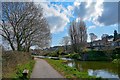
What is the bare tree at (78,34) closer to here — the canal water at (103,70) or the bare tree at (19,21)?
the bare tree at (19,21)

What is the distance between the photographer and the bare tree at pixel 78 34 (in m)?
75.9

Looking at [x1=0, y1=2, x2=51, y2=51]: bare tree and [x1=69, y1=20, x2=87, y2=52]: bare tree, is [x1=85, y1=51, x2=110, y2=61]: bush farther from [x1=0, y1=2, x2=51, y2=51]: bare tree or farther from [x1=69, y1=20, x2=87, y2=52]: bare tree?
[x1=0, y1=2, x2=51, y2=51]: bare tree

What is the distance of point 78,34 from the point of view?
76.1m

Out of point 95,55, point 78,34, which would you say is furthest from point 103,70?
point 78,34

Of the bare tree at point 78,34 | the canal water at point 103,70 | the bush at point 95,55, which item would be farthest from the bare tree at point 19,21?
the bare tree at point 78,34

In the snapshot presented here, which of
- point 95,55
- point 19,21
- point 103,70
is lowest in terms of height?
point 103,70

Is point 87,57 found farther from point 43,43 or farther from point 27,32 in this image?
point 27,32

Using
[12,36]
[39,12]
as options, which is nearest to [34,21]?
[39,12]

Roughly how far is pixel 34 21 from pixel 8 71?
2109cm

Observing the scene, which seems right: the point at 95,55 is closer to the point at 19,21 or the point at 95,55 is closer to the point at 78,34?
the point at 78,34

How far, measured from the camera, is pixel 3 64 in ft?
50.4

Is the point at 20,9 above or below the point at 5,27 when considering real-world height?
above

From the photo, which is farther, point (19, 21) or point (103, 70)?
point (19, 21)

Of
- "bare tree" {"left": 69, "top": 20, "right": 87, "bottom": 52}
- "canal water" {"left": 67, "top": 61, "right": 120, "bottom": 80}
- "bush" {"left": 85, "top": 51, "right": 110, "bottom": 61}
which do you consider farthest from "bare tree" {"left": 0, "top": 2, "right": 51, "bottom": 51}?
"bare tree" {"left": 69, "top": 20, "right": 87, "bottom": 52}
